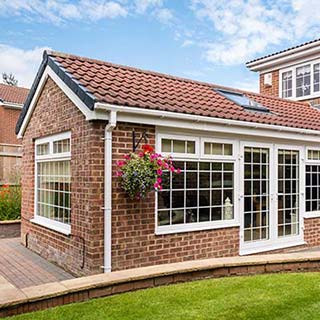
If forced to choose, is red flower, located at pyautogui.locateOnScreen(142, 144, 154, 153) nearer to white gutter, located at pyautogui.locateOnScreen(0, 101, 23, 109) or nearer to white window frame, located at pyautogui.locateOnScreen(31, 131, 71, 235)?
white window frame, located at pyautogui.locateOnScreen(31, 131, 71, 235)

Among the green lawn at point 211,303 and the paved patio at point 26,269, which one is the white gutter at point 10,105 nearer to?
the paved patio at point 26,269

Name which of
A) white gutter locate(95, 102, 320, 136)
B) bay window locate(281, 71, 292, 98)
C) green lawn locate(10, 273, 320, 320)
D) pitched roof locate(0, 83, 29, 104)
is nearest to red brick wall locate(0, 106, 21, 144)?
pitched roof locate(0, 83, 29, 104)

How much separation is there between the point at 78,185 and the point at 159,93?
8.85 feet

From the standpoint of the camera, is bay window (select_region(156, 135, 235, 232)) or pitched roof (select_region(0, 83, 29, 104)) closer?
bay window (select_region(156, 135, 235, 232))

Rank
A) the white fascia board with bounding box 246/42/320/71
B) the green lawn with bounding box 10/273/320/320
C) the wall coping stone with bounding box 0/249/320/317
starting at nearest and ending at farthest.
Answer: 1. the green lawn with bounding box 10/273/320/320
2. the wall coping stone with bounding box 0/249/320/317
3. the white fascia board with bounding box 246/42/320/71

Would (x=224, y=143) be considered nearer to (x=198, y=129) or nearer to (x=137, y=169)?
(x=198, y=129)

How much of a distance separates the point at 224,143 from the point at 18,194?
25.2 ft

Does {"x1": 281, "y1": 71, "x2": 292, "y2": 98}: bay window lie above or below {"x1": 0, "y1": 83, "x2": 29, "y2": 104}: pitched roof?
below

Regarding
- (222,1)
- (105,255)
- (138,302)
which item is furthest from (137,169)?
(222,1)

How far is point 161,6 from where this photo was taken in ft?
49.0

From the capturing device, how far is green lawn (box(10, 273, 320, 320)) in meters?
4.55

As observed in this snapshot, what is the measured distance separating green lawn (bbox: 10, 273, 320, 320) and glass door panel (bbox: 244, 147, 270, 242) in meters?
3.05

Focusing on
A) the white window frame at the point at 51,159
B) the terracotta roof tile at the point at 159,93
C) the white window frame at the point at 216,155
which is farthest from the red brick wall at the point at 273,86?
the white window frame at the point at 51,159

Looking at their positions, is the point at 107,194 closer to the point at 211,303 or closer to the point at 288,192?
the point at 211,303
